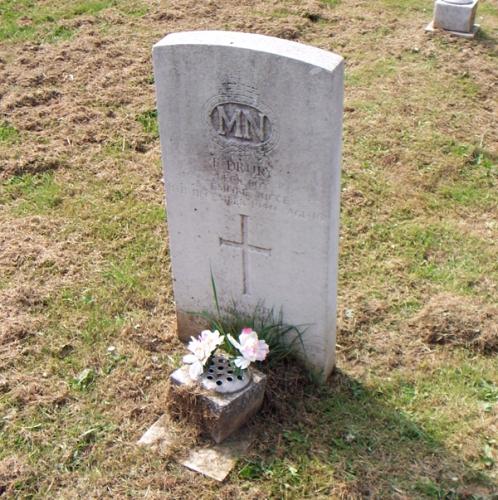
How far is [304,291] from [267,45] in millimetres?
1284

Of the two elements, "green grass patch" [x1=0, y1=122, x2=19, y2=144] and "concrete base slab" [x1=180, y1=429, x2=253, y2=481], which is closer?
"concrete base slab" [x1=180, y1=429, x2=253, y2=481]

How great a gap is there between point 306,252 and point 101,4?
7.07 meters

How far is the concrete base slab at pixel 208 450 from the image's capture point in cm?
360

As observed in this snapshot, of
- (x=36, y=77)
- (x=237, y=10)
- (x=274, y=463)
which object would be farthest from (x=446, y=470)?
(x=237, y=10)

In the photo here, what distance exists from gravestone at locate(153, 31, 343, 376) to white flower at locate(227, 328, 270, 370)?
0.37 metres

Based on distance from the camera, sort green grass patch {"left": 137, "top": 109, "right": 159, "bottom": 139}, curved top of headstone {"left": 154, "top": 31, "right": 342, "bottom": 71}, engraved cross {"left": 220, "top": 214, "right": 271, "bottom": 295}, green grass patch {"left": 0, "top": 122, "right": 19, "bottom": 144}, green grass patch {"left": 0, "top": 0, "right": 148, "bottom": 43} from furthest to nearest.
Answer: green grass patch {"left": 0, "top": 0, "right": 148, "bottom": 43}, green grass patch {"left": 137, "top": 109, "right": 159, "bottom": 139}, green grass patch {"left": 0, "top": 122, "right": 19, "bottom": 144}, engraved cross {"left": 220, "top": 214, "right": 271, "bottom": 295}, curved top of headstone {"left": 154, "top": 31, "right": 342, "bottom": 71}

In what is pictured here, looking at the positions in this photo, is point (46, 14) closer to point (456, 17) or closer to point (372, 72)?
point (372, 72)

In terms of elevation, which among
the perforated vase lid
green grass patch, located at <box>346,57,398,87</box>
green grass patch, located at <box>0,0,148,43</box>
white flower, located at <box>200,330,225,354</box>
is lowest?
green grass patch, located at <box>346,57,398,87</box>

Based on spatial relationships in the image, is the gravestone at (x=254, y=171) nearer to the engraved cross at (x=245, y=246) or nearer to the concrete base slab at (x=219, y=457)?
the engraved cross at (x=245, y=246)

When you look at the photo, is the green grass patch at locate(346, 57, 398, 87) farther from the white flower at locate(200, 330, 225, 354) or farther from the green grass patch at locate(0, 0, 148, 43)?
the white flower at locate(200, 330, 225, 354)

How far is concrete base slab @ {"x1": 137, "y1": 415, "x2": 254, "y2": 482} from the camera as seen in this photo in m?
3.60

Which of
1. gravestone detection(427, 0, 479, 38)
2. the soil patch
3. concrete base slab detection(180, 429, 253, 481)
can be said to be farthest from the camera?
gravestone detection(427, 0, 479, 38)

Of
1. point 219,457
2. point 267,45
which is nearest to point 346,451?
point 219,457

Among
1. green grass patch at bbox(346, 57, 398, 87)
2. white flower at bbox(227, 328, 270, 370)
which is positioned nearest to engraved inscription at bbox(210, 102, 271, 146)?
white flower at bbox(227, 328, 270, 370)
